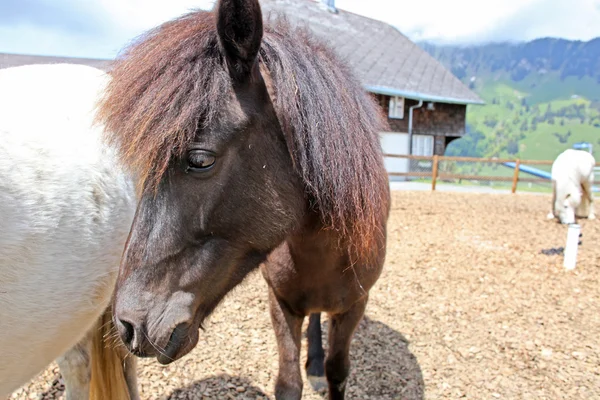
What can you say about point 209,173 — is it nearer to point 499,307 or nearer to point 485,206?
point 499,307

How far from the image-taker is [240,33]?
1.39 meters

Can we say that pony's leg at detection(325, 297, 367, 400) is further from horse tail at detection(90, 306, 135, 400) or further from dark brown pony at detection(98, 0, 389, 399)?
horse tail at detection(90, 306, 135, 400)

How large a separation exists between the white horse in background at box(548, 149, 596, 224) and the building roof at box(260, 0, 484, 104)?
11.5m

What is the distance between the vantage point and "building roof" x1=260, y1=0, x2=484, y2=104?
20406 mm

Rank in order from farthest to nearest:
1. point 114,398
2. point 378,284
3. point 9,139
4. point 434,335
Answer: point 378,284 → point 434,335 → point 114,398 → point 9,139

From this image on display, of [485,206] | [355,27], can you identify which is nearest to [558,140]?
[355,27]

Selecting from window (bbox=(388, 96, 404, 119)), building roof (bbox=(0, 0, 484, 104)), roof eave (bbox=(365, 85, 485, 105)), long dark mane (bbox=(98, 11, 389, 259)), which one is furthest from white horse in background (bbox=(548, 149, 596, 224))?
window (bbox=(388, 96, 404, 119))

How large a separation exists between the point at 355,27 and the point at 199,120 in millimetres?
24585

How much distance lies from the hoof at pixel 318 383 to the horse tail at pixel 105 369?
1458mm

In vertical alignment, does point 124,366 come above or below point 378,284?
above

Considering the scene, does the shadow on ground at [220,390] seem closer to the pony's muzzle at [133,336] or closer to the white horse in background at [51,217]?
the white horse in background at [51,217]

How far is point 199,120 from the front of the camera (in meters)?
1.38

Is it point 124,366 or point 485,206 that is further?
point 485,206

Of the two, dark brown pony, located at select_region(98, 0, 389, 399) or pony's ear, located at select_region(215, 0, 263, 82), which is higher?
pony's ear, located at select_region(215, 0, 263, 82)
